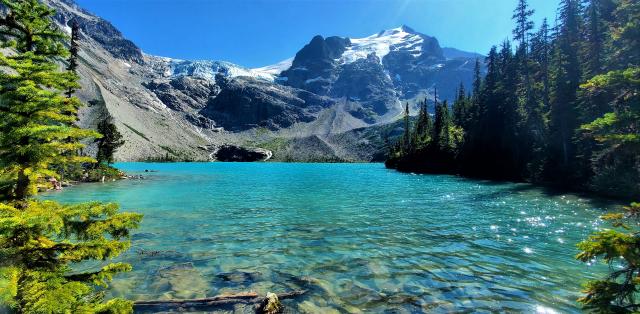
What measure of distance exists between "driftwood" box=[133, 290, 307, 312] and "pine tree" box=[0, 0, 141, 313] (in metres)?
4.38

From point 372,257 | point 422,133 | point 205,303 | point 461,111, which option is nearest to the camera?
point 205,303

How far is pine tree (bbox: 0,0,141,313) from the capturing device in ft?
20.0

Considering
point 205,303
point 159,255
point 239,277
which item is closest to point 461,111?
point 159,255

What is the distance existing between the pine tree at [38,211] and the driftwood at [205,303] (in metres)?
4.38

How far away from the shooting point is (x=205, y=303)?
11.9m

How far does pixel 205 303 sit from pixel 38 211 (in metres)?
6.47

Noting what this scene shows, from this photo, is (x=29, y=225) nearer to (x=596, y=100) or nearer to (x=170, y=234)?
(x=170, y=234)

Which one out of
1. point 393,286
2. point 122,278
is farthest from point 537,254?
point 122,278

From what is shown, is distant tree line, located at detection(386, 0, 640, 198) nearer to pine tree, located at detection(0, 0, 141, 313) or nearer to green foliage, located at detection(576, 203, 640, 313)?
green foliage, located at detection(576, 203, 640, 313)

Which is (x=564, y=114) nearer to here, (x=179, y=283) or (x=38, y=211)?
(x=179, y=283)

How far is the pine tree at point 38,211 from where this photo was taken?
20.0ft

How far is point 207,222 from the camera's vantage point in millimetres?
27781

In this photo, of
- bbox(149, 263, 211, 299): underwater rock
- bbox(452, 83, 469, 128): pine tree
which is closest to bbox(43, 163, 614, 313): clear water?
bbox(149, 263, 211, 299): underwater rock

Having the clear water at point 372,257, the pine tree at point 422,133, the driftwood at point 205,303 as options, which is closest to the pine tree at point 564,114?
the clear water at point 372,257
